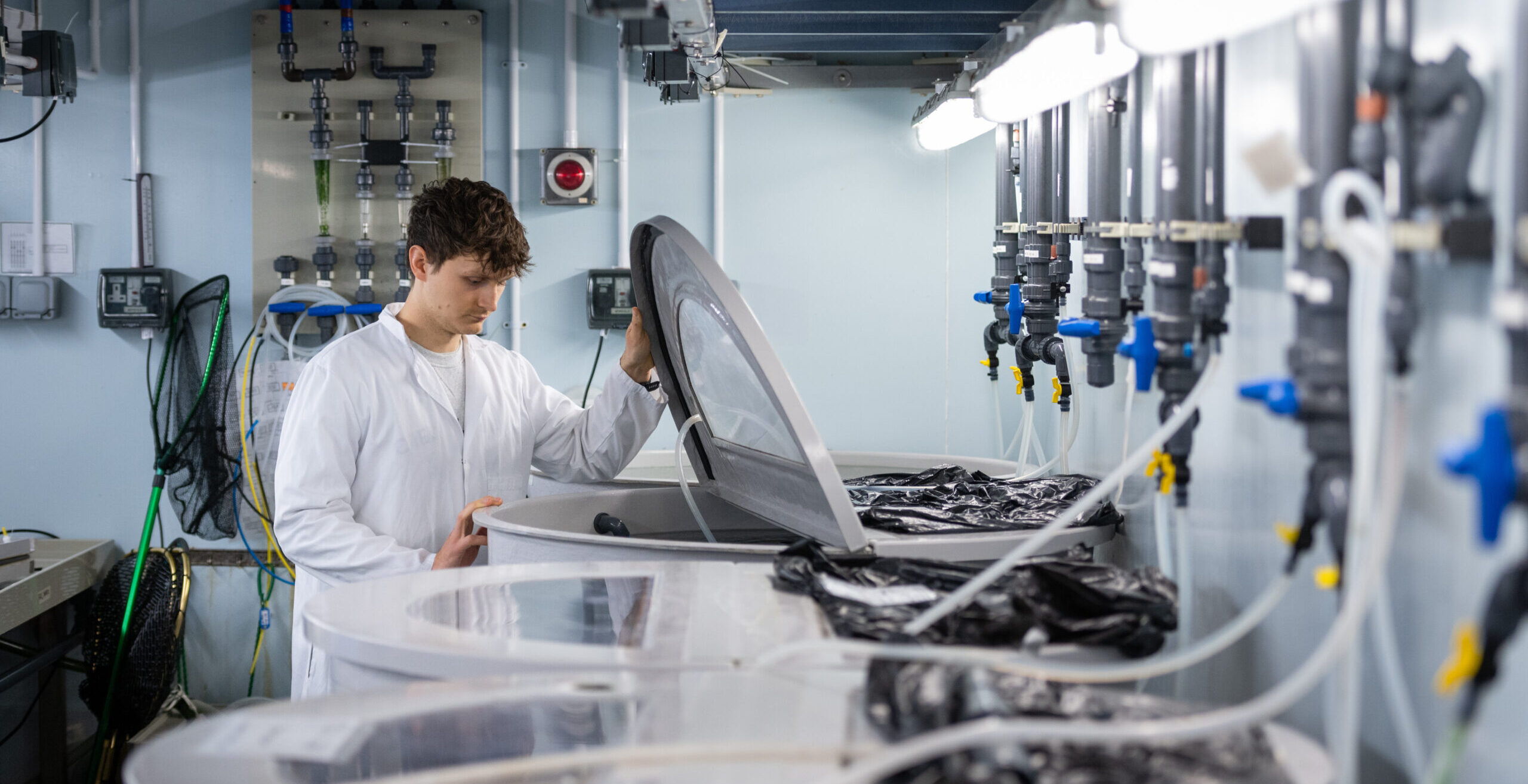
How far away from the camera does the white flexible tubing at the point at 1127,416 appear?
1.78 metres

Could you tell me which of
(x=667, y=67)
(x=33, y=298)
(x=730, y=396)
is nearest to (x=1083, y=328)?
(x=730, y=396)

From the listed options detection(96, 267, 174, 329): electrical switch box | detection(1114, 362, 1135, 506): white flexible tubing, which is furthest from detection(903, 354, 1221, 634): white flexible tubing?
detection(96, 267, 174, 329): electrical switch box

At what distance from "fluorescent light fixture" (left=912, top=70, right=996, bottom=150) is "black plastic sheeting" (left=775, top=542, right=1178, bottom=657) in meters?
→ 1.17

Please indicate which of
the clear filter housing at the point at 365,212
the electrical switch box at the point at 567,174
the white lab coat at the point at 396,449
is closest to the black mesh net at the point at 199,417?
the clear filter housing at the point at 365,212

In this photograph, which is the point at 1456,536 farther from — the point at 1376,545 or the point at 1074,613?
the point at 1074,613

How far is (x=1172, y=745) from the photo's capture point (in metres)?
0.97

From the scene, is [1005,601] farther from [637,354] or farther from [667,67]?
[667,67]

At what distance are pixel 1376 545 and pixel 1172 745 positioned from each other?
0.25 metres

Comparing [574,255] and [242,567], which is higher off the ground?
[574,255]

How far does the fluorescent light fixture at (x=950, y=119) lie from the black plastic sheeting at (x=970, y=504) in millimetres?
785

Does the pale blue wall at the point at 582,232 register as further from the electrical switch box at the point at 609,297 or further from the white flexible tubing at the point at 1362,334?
the white flexible tubing at the point at 1362,334

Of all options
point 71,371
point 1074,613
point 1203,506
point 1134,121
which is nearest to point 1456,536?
point 1074,613

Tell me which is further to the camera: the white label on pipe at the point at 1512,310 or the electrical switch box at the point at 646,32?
the electrical switch box at the point at 646,32

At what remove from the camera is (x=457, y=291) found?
2367 millimetres
